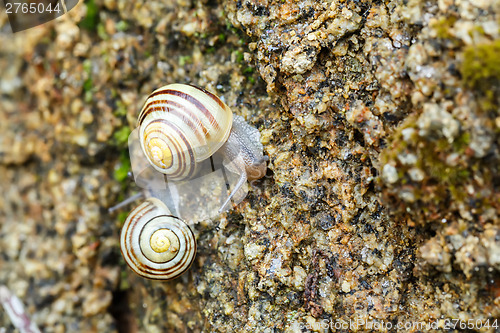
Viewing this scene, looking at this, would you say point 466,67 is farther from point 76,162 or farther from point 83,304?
point 83,304

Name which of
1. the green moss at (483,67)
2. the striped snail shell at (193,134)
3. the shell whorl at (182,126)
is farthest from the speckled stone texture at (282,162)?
the shell whorl at (182,126)

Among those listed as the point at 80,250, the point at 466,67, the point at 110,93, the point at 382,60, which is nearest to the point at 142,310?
the point at 80,250

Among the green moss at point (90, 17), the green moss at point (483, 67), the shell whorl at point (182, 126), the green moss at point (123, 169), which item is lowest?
the green moss at point (123, 169)

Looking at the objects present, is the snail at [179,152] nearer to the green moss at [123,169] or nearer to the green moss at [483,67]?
the green moss at [123,169]

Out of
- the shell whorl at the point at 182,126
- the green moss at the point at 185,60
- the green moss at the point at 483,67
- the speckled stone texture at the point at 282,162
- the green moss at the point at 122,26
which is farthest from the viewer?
the green moss at the point at 122,26

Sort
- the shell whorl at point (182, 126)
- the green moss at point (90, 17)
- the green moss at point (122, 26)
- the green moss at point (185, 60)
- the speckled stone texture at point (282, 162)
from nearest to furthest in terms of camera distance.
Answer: the speckled stone texture at point (282, 162) < the shell whorl at point (182, 126) < the green moss at point (185, 60) < the green moss at point (122, 26) < the green moss at point (90, 17)

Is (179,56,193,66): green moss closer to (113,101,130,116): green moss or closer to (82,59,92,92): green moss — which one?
(113,101,130,116): green moss
